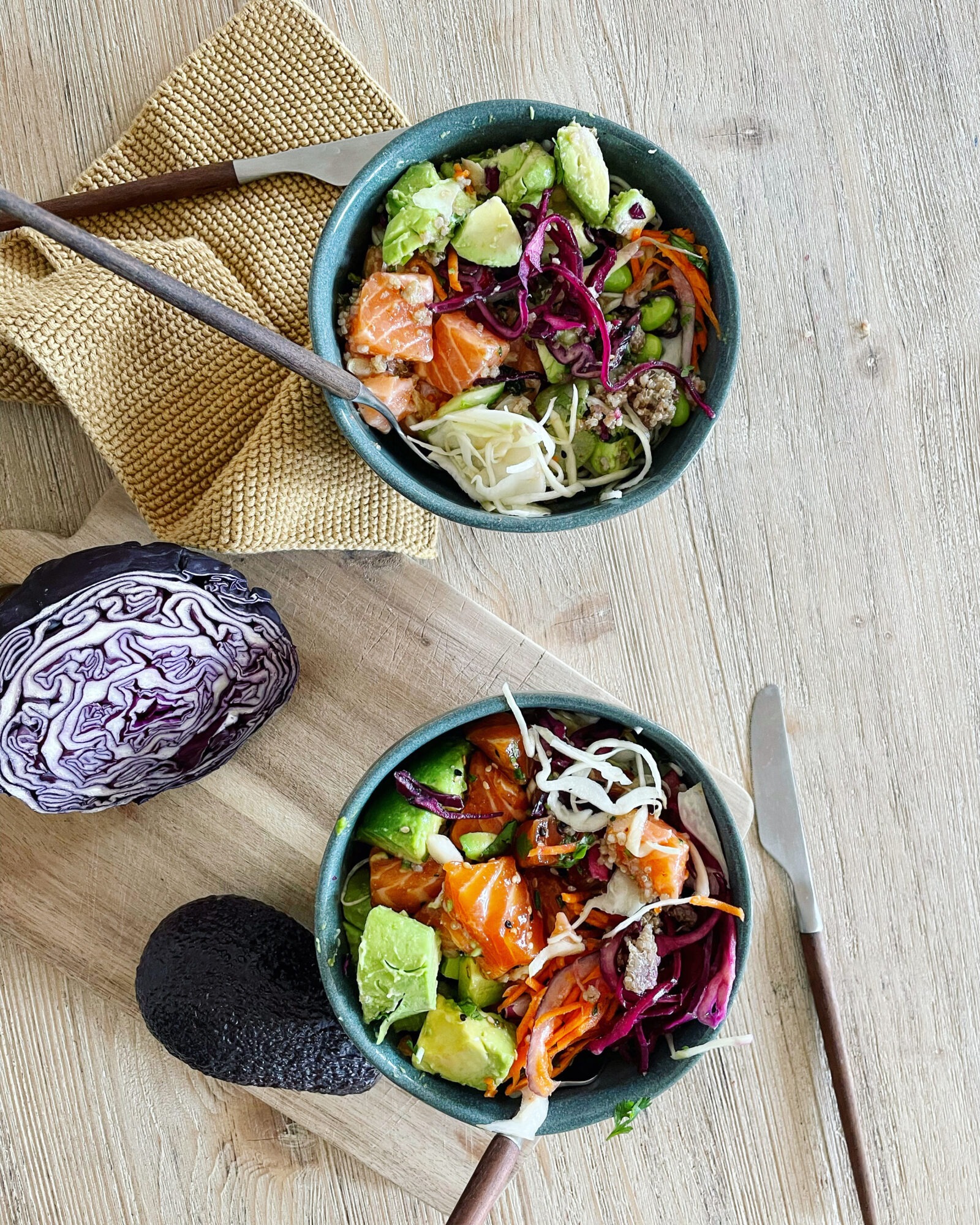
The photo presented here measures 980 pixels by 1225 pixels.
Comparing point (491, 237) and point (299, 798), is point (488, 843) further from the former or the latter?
point (491, 237)

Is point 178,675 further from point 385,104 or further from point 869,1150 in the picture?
point 869,1150

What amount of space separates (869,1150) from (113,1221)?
136 cm

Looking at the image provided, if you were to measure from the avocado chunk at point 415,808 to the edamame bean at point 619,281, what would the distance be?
70 cm

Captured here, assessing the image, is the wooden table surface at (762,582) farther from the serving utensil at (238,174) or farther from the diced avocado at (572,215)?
the diced avocado at (572,215)

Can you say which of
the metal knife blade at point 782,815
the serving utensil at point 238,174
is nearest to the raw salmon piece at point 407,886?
the metal knife blade at point 782,815

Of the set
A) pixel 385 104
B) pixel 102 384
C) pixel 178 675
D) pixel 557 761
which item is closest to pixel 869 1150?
pixel 557 761

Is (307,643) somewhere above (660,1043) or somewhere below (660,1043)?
above

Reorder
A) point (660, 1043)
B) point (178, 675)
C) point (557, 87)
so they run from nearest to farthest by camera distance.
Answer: point (660, 1043) < point (178, 675) < point (557, 87)

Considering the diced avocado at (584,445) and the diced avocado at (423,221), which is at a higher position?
the diced avocado at (423,221)

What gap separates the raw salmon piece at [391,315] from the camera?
144 centimetres

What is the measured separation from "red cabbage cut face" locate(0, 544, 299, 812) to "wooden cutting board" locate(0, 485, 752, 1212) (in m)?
0.06

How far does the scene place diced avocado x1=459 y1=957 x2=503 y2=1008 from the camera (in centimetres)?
142

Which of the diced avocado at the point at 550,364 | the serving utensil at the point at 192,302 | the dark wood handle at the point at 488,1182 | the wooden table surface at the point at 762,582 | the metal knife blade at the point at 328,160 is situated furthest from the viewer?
the wooden table surface at the point at 762,582

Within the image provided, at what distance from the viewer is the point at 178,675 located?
159 centimetres
